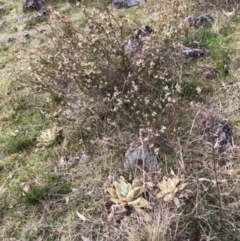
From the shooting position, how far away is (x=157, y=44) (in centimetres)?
379

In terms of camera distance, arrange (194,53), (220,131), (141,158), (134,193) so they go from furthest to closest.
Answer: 1. (194,53)
2. (220,131)
3. (141,158)
4. (134,193)

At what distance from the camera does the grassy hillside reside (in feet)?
8.36

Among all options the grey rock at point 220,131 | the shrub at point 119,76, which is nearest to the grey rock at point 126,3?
the shrub at point 119,76

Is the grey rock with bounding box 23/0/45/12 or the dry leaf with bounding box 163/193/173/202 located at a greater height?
the grey rock with bounding box 23/0/45/12

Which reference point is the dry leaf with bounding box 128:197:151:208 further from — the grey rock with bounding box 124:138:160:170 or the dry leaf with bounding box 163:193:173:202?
the grey rock with bounding box 124:138:160:170

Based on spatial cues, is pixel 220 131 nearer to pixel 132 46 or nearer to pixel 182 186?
pixel 182 186

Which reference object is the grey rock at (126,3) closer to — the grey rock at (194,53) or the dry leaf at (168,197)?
the grey rock at (194,53)

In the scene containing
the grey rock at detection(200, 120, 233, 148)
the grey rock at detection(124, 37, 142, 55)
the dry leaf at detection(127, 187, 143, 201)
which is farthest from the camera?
the grey rock at detection(124, 37, 142, 55)

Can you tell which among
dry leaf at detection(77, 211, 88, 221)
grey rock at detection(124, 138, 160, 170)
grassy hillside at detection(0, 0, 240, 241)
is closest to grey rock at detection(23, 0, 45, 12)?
grassy hillside at detection(0, 0, 240, 241)

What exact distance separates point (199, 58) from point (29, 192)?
7.29 feet

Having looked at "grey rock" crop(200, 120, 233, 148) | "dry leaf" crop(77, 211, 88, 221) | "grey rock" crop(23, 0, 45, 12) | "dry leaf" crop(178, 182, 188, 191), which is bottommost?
"dry leaf" crop(77, 211, 88, 221)

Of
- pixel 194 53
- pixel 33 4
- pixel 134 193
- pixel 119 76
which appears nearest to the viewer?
pixel 134 193

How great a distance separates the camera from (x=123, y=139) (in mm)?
3166

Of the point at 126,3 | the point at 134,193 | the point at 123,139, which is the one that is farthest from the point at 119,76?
the point at 126,3
